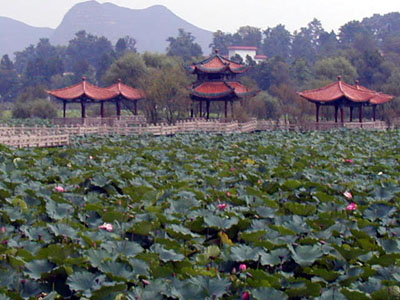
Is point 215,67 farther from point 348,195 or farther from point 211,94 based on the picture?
point 348,195

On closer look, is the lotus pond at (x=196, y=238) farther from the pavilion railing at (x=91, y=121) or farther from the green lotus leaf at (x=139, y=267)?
the pavilion railing at (x=91, y=121)

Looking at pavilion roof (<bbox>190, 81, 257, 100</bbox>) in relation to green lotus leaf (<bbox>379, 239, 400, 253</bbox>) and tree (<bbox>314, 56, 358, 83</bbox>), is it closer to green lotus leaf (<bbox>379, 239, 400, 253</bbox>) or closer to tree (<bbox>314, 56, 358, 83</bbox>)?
tree (<bbox>314, 56, 358, 83</bbox>)

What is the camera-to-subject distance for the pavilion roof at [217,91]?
33.7m

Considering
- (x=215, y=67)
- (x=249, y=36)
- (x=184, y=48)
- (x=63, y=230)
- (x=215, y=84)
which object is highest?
(x=249, y=36)

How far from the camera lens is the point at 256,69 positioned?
6475cm

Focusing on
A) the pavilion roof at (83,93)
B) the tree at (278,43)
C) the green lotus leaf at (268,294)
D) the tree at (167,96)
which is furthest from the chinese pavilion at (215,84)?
the tree at (278,43)

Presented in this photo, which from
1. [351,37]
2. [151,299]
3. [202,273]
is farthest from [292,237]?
[351,37]

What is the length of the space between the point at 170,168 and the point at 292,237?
16.1ft

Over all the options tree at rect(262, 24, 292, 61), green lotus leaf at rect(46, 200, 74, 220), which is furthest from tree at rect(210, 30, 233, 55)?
green lotus leaf at rect(46, 200, 74, 220)

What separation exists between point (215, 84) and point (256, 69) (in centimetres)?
3057

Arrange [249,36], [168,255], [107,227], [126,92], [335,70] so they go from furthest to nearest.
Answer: [249,36], [335,70], [126,92], [107,227], [168,255]

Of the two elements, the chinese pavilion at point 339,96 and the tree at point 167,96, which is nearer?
the chinese pavilion at point 339,96

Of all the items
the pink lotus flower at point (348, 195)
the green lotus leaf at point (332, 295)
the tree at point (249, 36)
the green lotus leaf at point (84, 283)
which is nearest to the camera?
the green lotus leaf at point (332, 295)

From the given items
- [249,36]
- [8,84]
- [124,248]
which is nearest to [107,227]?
[124,248]
